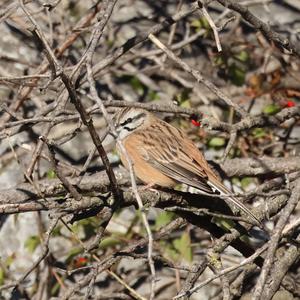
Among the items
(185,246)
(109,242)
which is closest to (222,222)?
(185,246)

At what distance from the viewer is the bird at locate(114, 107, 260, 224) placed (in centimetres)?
601

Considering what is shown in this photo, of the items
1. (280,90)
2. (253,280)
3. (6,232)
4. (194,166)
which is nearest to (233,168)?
(194,166)

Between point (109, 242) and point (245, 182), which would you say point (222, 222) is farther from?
point (109, 242)

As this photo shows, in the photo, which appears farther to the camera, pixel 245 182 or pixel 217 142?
pixel 217 142

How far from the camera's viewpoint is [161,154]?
644 cm

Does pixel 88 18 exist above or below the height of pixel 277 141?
above

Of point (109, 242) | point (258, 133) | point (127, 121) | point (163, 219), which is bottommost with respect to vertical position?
point (109, 242)

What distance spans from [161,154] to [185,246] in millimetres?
1088

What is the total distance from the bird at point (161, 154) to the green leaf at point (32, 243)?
4.69ft

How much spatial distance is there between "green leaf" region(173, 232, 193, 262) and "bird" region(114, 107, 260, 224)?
870 millimetres

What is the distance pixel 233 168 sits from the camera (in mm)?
6328

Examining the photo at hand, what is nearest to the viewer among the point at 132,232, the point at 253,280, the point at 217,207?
the point at 217,207

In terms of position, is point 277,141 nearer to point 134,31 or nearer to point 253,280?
point 253,280

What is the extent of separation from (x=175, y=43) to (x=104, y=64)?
252 cm
